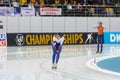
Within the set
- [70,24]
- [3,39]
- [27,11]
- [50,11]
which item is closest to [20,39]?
[3,39]

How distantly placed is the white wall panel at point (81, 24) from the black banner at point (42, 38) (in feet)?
6.20

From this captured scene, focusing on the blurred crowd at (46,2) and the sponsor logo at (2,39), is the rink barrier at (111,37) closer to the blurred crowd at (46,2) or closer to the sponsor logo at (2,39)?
the blurred crowd at (46,2)

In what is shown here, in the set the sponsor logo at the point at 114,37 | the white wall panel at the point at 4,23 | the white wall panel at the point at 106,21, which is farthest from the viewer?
the white wall panel at the point at 106,21

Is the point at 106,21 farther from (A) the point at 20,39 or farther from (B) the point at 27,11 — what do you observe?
(A) the point at 20,39

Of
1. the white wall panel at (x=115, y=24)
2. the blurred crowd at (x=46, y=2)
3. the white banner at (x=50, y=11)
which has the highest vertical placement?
the blurred crowd at (x=46, y=2)

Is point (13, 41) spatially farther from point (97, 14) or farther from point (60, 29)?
point (97, 14)

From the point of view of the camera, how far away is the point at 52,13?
31125 mm

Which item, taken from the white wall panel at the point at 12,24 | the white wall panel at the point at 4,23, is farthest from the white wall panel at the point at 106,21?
the white wall panel at the point at 4,23

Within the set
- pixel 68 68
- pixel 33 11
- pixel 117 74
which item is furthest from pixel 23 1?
pixel 117 74

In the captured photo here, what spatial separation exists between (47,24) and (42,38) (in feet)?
7.69

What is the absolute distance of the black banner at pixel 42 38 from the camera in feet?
93.6

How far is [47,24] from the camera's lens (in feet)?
103

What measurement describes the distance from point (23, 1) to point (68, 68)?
17.0m

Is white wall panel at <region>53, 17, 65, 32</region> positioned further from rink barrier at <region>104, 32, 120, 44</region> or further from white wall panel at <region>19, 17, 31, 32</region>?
rink barrier at <region>104, 32, 120, 44</region>
